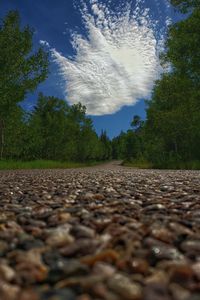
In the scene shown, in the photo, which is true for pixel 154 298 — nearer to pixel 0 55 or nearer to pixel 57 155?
pixel 0 55

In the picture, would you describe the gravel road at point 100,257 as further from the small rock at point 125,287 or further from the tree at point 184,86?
the tree at point 184,86

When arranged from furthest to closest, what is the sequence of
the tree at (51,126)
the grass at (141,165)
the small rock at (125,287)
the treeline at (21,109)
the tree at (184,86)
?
1. the tree at (51,126)
2. the grass at (141,165)
3. the treeline at (21,109)
4. the tree at (184,86)
5. the small rock at (125,287)

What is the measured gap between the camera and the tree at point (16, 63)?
21906 mm

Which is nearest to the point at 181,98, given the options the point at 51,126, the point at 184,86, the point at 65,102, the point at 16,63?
the point at 184,86

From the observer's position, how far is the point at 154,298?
1.42m

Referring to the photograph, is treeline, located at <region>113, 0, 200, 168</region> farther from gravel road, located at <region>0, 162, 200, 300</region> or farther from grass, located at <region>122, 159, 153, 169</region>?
gravel road, located at <region>0, 162, 200, 300</region>

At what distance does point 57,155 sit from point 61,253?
49514 millimetres

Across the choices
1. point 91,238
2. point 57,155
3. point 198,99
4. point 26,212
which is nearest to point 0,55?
point 198,99

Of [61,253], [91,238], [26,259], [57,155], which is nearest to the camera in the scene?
[26,259]

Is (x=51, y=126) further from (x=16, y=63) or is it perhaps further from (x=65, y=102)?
(x=16, y=63)

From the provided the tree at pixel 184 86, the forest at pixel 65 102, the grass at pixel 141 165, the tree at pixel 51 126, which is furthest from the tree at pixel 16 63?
the tree at pixel 51 126

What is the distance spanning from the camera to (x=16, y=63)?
22797mm

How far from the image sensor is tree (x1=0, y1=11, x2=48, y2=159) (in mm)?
21906

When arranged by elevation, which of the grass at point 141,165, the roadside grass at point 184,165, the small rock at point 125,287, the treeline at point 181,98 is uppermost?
the treeline at point 181,98
